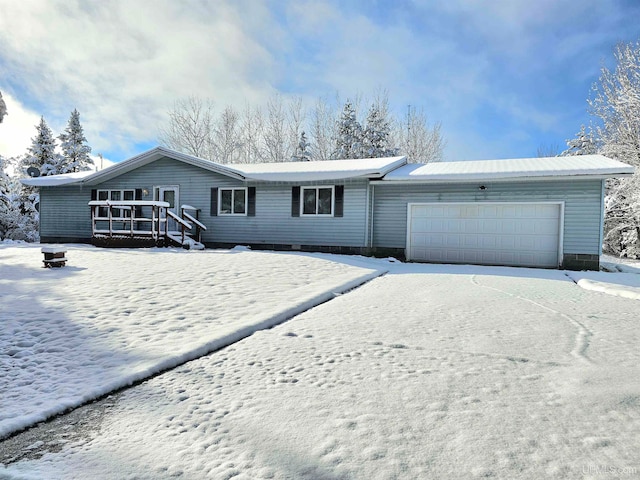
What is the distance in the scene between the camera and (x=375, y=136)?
27.0 metres

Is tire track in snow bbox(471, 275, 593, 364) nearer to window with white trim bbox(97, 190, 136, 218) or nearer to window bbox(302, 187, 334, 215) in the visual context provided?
window bbox(302, 187, 334, 215)

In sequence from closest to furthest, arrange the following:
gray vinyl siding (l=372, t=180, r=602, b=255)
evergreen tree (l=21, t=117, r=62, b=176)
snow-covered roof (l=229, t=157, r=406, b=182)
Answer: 1. gray vinyl siding (l=372, t=180, r=602, b=255)
2. snow-covered roof (l=229, t=157, r=406, b=182)
3. evergreen tree (l=21, t=117, r=62, b=176)

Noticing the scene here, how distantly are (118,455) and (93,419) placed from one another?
1.59ft

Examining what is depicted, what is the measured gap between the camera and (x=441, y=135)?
29.5 metres

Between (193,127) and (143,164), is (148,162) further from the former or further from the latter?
(193,127)

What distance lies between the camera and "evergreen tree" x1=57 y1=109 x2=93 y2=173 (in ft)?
89.7

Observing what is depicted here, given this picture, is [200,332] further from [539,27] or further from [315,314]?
[539,27]

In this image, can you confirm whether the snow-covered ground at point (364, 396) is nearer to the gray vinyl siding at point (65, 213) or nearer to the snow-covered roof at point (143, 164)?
the snow-covered roof at point (143, 164)

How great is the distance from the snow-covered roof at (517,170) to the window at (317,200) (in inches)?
79.8

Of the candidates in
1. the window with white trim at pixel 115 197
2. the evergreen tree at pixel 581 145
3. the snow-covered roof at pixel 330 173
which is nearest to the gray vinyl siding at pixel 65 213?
the window with white trim at pixel 115 197

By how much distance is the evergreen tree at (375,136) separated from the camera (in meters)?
27.0

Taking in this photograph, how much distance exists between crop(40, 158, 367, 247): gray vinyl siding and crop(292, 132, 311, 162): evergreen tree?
47.3 ft

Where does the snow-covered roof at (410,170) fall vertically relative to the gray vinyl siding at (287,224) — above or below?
above

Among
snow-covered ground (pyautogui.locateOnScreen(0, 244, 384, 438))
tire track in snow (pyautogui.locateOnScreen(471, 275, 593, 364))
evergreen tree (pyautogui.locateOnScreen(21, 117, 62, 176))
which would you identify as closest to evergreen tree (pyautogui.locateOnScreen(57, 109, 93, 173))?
evergreen tree (pyautogui.locateOnScreen(21, 117, 62, 176))
